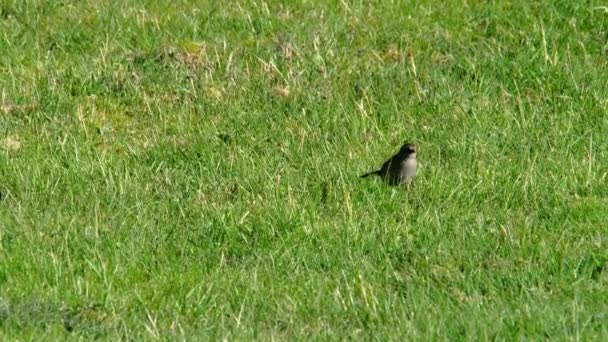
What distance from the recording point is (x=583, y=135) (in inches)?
360

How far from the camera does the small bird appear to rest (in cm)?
830

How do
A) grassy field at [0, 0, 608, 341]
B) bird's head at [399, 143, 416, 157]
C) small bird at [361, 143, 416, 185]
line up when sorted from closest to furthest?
grassy field at [0, 0, 608, 341] < small bird at [361, 143, 416, 185] < bird's head at [399, 143, 416, 157]

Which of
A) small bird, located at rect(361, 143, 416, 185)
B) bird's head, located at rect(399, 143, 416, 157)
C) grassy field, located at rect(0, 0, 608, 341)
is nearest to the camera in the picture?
grassy field, located at rect(0, 0, 608, 341)

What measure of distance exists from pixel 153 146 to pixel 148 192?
0.80 metres

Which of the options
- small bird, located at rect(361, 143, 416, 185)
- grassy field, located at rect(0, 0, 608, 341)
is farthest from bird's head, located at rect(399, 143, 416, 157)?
grassy field, located at rect(0, 0, 608, 341)

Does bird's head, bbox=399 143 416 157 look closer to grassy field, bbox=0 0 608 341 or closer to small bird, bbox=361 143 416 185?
small bird, bbox=361 143 416 185

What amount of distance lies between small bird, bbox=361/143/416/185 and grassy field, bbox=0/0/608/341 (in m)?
0.09

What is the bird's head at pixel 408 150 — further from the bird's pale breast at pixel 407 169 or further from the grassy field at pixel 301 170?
the grassy field at pixel 301 170

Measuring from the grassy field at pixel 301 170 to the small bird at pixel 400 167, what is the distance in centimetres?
9

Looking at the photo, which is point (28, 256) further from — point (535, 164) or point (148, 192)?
point (535, 164)

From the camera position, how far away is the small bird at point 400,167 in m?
8.30

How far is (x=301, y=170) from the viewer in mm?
8773

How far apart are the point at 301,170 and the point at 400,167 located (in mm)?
698

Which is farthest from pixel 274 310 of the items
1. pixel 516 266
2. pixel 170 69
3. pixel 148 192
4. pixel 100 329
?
pixel 170 69
